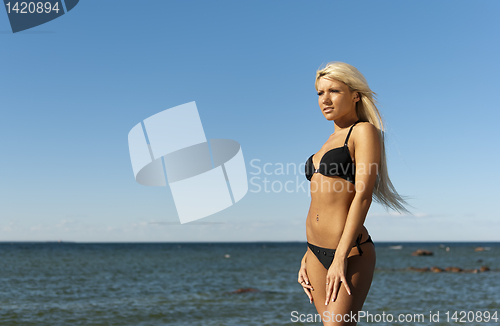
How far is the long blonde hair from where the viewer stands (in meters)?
2.67

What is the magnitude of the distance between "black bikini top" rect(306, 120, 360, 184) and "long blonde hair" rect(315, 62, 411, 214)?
151 mm

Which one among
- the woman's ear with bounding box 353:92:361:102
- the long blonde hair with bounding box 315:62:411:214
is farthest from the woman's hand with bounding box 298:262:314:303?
the woman's ear with bounding box 353:92:361:102

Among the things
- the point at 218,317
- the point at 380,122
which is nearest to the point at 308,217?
the point at 380,122

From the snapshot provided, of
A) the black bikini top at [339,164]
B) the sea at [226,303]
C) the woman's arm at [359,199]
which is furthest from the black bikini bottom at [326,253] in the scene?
the sea at [226,303]

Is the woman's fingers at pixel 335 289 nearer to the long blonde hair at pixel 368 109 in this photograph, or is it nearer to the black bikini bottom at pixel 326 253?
the black bikini bottom at pixel 326 253

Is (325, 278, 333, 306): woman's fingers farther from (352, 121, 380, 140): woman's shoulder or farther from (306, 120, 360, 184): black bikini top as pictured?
(352, 121, 380, 140): woman's shoulder

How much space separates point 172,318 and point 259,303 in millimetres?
4282

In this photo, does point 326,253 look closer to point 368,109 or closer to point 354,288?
point 354,288

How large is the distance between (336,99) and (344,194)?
2.20 ft

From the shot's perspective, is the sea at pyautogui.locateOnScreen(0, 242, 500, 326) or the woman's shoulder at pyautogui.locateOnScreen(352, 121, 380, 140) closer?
the woman's shoulder at pyautogui.locateOnScreen(352, 121, 380, 140)

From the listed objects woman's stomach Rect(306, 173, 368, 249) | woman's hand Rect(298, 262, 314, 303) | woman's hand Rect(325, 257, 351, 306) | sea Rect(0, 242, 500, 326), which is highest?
woman's stomach Rect(306, 173, 368, 249)

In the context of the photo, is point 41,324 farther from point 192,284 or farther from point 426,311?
point 426,311

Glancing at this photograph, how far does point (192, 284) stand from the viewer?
2591 cm

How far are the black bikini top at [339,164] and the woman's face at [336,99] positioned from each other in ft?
0.41
